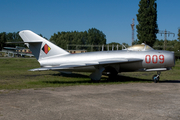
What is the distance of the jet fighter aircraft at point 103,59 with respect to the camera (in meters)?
12.5

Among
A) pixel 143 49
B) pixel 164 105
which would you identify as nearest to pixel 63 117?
pixel 164 105

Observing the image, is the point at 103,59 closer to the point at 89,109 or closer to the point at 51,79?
the point at 51,79

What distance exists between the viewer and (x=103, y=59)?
44.0 feet

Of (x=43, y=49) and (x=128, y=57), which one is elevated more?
(x=43, y=49)

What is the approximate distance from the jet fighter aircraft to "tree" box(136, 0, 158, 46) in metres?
29.5

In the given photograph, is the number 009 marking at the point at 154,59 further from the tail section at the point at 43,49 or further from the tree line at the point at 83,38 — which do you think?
Answer: the tree line at the point at 83,38

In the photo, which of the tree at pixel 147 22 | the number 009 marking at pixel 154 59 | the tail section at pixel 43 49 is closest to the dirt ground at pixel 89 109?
the number 009 marking at pixel 154 59

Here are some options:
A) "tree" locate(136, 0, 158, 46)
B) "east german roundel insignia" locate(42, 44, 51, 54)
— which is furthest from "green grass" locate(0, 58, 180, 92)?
"tree" locate(136, 0, 158, 46)

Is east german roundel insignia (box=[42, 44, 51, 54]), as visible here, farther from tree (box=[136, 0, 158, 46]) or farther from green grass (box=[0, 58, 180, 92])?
tree (box=[136, 0, 158, 46])

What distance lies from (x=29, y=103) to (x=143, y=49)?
9.47 m

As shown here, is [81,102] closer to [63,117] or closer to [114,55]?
[63,117]

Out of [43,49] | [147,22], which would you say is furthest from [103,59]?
[147,22]

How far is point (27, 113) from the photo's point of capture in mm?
5566

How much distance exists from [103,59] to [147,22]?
3222cm
